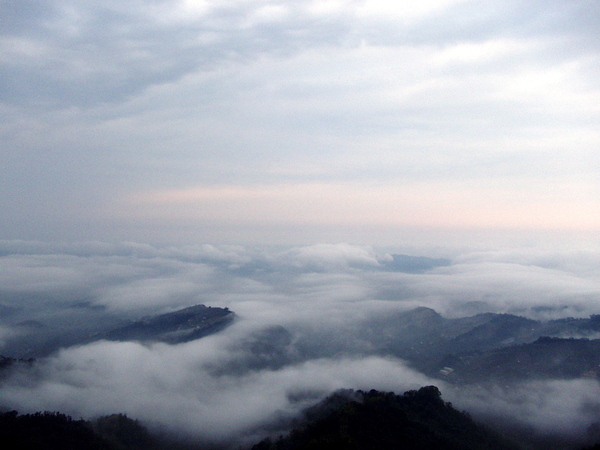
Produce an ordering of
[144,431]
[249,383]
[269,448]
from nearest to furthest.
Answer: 1. [269,448]
2. [144,431]
3. [249,383]

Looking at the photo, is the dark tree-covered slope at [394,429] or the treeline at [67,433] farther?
the treeline at [67,433]

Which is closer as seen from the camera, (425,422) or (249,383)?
(425,422)

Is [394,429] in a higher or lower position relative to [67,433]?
higher

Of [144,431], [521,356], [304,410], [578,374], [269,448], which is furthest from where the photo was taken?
[521,356]

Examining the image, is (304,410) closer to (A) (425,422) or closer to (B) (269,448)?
(B) (269,448)

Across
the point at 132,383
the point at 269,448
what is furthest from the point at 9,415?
the point at 132,383

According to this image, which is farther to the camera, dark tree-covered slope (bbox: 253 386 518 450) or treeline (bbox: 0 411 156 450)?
treeline (bbox: 0 411 156 450)

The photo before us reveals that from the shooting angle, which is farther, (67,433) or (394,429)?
(67,433)

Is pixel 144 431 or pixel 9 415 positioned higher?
pixel 9 415

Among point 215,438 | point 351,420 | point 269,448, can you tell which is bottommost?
point 215,438

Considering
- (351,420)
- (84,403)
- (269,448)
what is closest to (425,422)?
(351,420)
